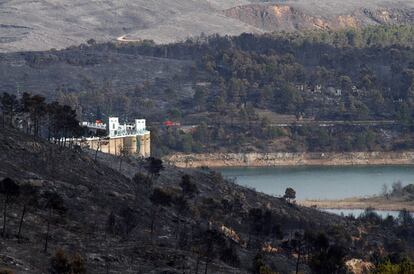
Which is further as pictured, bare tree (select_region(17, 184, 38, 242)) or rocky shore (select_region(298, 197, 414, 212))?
rocky shore (select_region(298, 197, 414, 212))

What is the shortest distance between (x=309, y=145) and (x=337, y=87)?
66.6ft

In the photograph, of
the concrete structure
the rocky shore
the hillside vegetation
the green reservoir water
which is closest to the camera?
the hillside vegetation

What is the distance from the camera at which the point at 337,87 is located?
487 feet

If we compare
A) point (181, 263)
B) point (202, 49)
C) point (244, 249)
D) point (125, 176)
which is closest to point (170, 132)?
point (202, 49)

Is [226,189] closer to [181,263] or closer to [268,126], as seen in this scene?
[181,263]

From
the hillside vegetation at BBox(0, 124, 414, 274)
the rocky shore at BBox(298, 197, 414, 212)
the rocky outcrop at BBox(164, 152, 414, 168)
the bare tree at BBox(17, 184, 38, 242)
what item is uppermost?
the bare tree at BBox(17, 184, 38, 242)

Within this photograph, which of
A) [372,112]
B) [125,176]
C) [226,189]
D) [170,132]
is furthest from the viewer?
[372,112]

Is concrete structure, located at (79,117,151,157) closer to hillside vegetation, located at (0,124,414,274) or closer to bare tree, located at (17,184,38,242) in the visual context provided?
hillside vegetation, located at (0,124,414,274)

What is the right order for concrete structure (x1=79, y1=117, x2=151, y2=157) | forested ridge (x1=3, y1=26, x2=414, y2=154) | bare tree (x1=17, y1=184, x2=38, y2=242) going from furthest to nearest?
forested ridge (x1=3, y1=26, x2=414, y2=154) < concrete structure (x1=79, y1=117, x2=151, y2=157) < bare tree (x1=17, y1=184, x2=38, y2=242)

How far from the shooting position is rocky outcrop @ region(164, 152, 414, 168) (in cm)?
12525

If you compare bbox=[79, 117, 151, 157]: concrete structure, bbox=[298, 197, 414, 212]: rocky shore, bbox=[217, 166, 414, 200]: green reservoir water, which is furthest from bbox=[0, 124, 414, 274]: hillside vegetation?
bbox=[217, 166, 414, 200]: green reservoir water

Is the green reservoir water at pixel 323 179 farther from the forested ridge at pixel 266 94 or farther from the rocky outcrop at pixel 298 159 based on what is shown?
the forested ridge at pixel 266 94

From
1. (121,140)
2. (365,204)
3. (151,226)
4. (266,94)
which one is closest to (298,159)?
(266,94)

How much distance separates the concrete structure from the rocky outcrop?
42.4 meters
